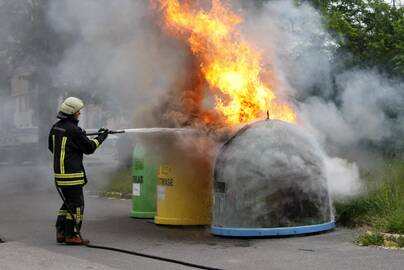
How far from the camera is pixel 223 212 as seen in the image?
7980 millimetres

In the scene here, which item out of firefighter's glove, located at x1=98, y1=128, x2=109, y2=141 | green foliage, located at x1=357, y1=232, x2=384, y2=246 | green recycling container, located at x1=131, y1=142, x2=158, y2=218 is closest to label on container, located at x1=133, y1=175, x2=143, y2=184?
green recycling container, located at x1=131, y1=142, x2=158, y2=218

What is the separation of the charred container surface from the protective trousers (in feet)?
5.31

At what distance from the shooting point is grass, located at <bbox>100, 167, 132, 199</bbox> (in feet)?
46.6

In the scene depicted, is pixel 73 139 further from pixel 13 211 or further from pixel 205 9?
pixel 13 211

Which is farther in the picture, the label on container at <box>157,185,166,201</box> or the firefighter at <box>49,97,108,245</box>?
the label on container at <box>157,185,166,201</box>

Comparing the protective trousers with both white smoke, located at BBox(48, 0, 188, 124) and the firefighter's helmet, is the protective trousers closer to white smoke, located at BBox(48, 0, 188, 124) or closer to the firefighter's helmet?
the firefighter's helmet

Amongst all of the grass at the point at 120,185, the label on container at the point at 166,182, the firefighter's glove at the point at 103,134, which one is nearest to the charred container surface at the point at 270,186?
the label on container at the point at 166,182

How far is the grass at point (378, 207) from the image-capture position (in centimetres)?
731

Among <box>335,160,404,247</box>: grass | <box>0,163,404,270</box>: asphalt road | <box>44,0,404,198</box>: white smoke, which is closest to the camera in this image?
<box>0,163,404,270</box>: asphalt road

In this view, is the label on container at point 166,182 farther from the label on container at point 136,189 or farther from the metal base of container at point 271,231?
the metal base of container at point 271,231

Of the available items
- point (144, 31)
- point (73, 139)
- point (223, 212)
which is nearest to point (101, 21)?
point (144, 31)

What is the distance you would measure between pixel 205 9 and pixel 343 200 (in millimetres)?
3084

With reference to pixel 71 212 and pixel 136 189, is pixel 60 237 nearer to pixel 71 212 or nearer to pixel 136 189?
pixel 71 212

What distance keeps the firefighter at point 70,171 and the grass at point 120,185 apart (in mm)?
5757
